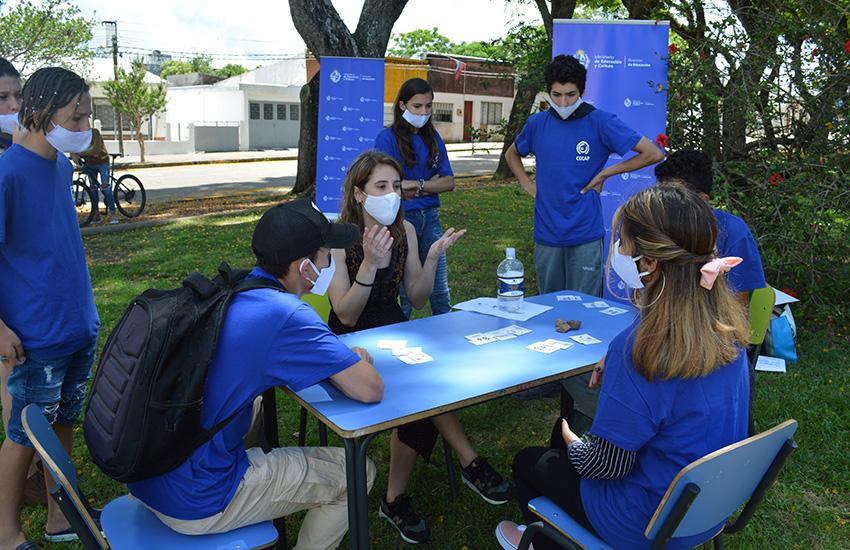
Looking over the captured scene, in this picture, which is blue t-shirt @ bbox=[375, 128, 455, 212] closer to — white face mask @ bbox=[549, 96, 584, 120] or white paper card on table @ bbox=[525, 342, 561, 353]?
white face mask @ bbox=[549, 96, 584, 120]

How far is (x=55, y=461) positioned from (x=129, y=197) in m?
9.90

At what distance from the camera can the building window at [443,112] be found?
40.6 metres

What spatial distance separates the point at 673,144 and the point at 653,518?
15.3 feet

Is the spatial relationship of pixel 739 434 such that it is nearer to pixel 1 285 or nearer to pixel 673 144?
pixel 1 285

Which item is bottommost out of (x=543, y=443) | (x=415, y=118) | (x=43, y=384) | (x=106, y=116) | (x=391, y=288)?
(x=543, y=443)

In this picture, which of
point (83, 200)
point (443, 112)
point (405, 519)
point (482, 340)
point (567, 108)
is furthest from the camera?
point (443, 112)

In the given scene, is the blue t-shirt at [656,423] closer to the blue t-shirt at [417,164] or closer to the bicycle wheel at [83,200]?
the blue t-shirt at [417,164]

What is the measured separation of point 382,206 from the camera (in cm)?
328

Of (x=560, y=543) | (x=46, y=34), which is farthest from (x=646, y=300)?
(x=46, y=34)

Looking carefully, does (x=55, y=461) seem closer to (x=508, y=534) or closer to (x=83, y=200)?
(x=508, y=534)

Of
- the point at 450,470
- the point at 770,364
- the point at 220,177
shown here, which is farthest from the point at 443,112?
the point at 450,470

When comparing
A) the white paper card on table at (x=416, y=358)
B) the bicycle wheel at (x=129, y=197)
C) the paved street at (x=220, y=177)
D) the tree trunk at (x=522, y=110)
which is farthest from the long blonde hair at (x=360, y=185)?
the paved street at (x=220, y=177)

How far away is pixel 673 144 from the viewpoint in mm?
5863

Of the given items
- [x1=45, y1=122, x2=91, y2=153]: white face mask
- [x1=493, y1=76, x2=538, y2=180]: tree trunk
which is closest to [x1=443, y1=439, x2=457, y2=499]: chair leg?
[x1=45, y1=122, x2=91, y2=153]: white face mask
